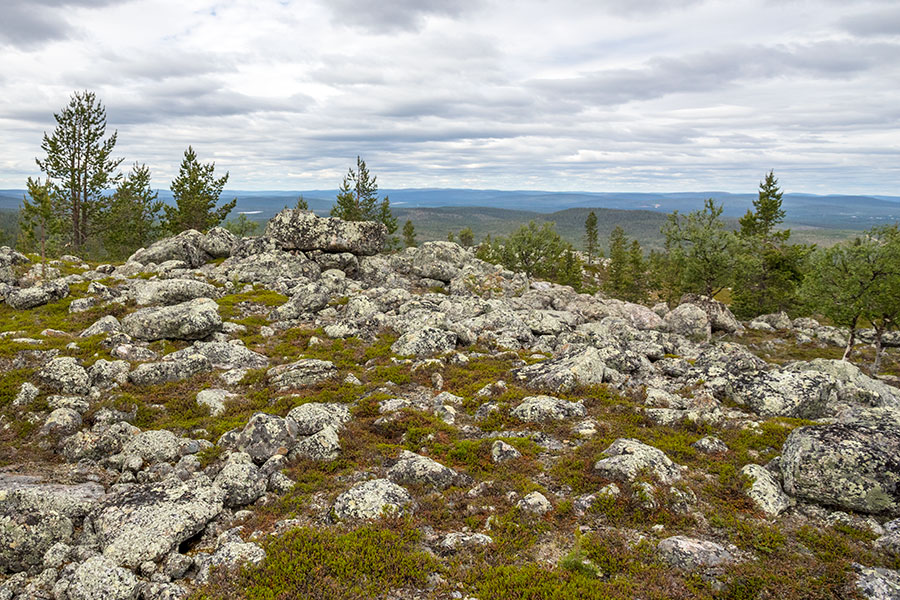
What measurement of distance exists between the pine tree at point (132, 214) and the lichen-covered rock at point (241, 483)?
6779 centimetres

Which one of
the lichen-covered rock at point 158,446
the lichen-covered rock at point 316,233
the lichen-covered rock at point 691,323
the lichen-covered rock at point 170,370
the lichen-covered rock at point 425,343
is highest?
the lichen-covered rock at point 316,233

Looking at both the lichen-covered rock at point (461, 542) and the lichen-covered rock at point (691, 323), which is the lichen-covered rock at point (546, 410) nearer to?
the lichen-covered rock at point (461, 542)

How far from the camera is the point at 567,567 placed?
9.79 meters

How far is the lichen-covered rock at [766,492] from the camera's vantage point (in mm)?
11773

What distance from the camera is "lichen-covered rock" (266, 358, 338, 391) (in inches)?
843

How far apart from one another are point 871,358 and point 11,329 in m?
83.4

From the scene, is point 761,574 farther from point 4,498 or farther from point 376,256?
point 376,256

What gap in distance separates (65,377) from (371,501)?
15912mm

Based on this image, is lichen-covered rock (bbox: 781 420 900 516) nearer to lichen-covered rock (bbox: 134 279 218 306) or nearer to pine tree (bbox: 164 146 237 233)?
lichen-covered rock (bbox: 134 279 218 306)

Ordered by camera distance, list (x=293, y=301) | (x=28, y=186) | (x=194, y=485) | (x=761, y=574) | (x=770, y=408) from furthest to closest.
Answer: (x=28, y=186)
(x=293, y=301)
(x=770, y=408)
(x=194, y=485)
(x=761, y=574)

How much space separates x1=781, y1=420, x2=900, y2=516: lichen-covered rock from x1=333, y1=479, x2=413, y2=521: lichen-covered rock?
1092 centimetres

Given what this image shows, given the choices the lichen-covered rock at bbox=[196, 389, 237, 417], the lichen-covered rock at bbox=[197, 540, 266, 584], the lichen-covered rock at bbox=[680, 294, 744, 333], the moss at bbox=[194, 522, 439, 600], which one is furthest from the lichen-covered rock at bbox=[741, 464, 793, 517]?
the lichen-covered rock at bbox=[680, 294, 744, 333]

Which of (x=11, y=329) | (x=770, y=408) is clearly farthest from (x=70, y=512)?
(x=770, y=408)

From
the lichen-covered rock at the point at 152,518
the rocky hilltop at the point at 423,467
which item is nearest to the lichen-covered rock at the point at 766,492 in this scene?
the rocky hilltop at the point at 423,467
